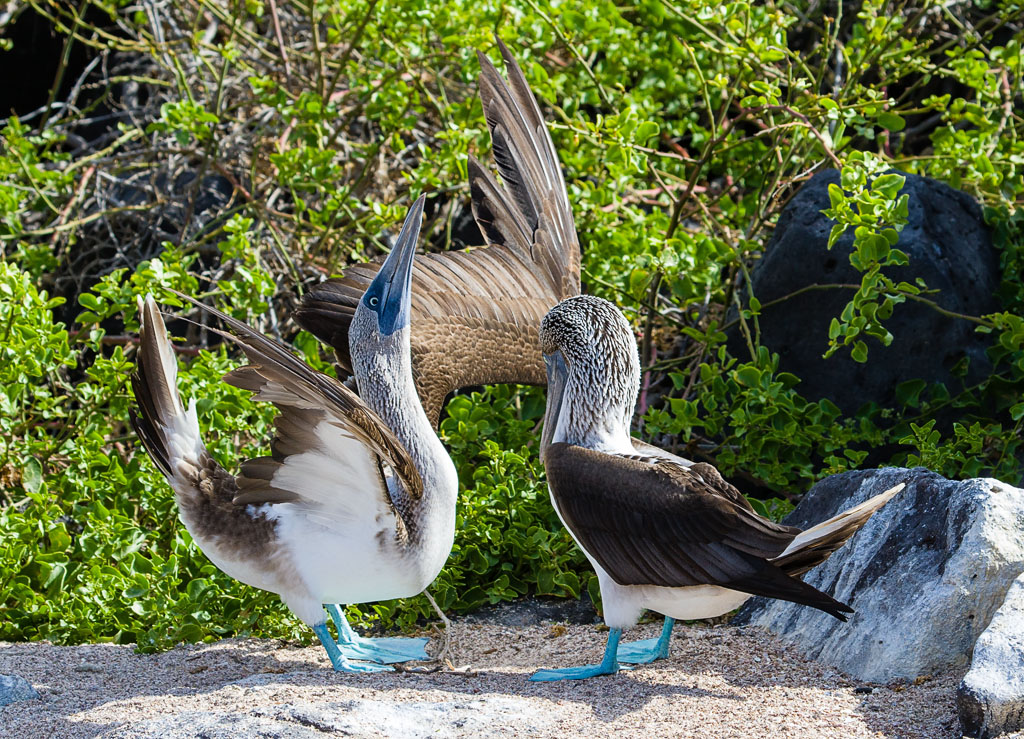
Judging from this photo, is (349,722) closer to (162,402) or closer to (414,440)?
(414,440)

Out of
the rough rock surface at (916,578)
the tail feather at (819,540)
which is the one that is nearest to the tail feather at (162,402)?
the tail feather at (819,540)

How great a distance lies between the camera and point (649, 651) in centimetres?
359

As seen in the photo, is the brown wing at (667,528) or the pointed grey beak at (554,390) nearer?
the brown wing at (667,528)

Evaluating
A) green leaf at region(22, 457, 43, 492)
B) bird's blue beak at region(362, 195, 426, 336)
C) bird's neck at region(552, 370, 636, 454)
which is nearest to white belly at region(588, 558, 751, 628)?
bird's neck at region(552, 370, 636, 454)

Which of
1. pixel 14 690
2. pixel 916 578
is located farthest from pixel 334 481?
pixel 916 578

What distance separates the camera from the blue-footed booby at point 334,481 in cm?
316

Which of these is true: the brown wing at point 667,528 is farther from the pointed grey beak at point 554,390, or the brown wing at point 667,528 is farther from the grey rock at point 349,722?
the grey rock at point 349,722

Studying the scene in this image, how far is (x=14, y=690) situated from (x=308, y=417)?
1196 mm

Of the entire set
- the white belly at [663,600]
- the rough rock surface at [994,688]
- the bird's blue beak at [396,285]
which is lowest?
the white belly at [663,600]

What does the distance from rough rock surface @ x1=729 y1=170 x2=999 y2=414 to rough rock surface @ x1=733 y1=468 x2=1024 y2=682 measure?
112 centimetres

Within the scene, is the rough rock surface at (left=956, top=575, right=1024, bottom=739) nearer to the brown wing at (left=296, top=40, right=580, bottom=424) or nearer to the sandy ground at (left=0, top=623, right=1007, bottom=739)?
the sandy ground at (left=0, top=623, right=1007, bottom=739)

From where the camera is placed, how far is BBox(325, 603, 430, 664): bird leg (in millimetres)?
3734

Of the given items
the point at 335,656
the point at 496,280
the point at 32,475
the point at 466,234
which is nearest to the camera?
the point at 335,656

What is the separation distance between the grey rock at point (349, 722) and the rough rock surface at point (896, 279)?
2494mm
